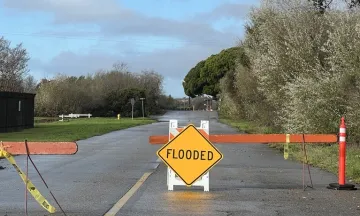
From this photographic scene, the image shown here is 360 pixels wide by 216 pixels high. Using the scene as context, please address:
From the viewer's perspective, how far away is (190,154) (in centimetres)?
990

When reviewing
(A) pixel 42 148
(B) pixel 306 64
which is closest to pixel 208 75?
(B) pixel 306 64

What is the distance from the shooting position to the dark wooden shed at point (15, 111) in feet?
108

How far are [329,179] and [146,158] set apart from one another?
21.8 ft

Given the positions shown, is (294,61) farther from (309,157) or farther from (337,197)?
(337,197)

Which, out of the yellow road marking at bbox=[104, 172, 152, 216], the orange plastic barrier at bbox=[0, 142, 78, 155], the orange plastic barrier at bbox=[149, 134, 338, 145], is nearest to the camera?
the yellow road marking at bbox=[104, 172, 152, 216]

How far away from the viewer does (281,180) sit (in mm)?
11711

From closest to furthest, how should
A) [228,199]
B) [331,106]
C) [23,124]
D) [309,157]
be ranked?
1. [228,199]
2. [309,157]
3. [331,106]
4. [23,124]

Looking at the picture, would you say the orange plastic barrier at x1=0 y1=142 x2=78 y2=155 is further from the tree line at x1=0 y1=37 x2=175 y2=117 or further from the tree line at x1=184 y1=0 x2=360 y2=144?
the tree line at x1=0 y1=37 x2=175 y2=117

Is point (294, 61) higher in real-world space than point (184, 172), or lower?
higher

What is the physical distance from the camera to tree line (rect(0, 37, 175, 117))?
64.6m

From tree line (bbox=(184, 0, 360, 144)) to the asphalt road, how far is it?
3610mm

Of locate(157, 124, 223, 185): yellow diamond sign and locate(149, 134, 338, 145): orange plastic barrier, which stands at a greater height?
locate(149, 134, 338, 145): orange plastic barrier

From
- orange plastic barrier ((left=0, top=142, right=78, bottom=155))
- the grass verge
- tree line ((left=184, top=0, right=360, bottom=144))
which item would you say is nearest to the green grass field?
tree line ((left=184, top=0, right=360, bottom=144))

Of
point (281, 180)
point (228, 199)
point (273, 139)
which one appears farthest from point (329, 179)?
point (228, 199)
